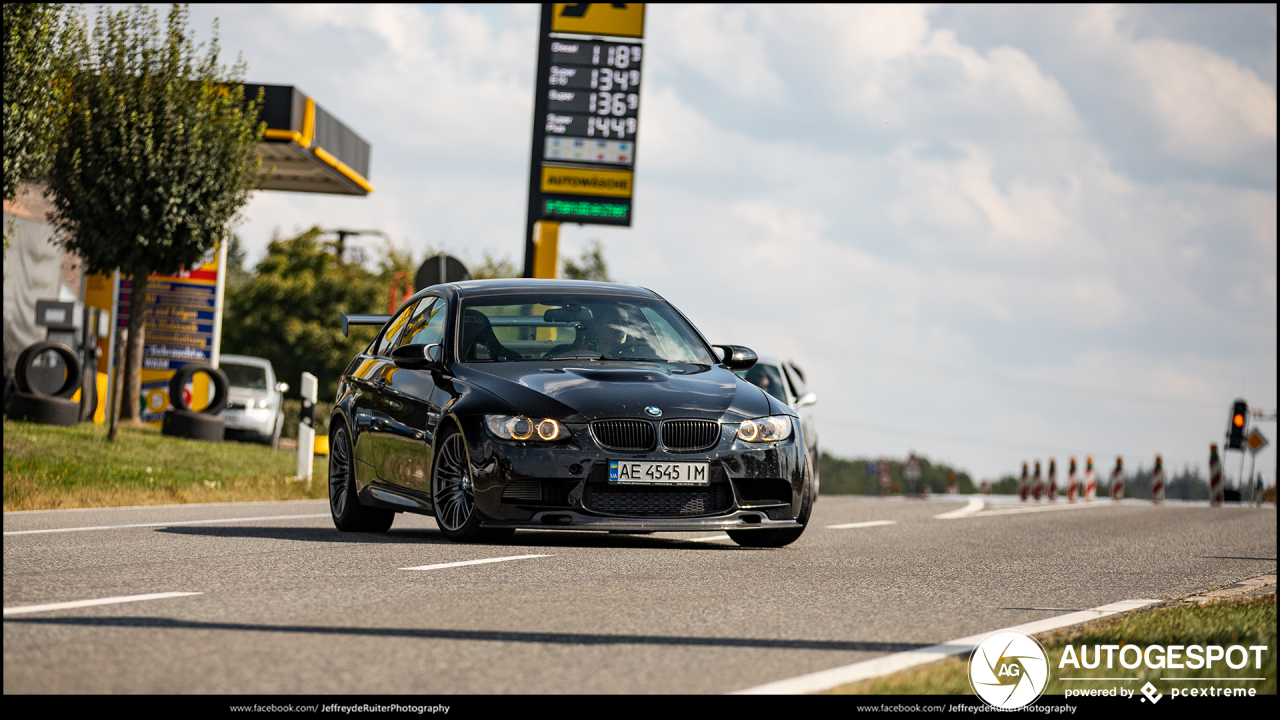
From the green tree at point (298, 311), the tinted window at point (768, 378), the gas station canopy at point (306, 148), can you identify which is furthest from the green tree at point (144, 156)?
A: the green tree at point (298, 311)

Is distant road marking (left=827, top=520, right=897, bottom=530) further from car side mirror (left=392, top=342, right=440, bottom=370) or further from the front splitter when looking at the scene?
car side mirror (left=392, top=342, right=440, bottom=370)

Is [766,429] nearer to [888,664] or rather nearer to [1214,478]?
[888,664]

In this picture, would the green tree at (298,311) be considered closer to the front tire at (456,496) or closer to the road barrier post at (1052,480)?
the road barrier post at (1052,480)

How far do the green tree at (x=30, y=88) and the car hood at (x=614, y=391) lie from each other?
39.1ft

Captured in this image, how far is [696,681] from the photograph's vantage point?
4789mm

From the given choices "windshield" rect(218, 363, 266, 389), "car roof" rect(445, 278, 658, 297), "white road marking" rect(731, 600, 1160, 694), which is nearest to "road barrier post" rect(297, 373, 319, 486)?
"car roof" rect(445, 278, 658, 297)

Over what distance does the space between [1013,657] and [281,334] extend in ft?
169

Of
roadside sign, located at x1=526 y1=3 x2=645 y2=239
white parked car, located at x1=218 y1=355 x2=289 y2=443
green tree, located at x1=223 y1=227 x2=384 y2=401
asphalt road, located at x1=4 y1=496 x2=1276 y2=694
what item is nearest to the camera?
asphalt road, located at x1=4 y1=496 x2=1276 y2=694

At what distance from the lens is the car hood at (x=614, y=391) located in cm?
873

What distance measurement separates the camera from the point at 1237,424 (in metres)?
42.6

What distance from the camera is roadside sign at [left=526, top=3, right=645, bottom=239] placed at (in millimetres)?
27016

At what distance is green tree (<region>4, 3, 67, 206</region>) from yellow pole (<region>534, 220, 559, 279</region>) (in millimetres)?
9218

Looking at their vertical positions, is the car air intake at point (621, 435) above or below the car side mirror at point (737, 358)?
below

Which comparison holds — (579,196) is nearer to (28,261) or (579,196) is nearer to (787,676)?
(28,261)
